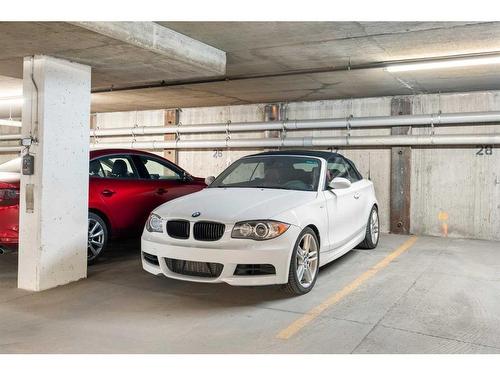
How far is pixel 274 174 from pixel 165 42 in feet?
6.59

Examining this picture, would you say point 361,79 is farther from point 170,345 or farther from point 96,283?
point 170,345

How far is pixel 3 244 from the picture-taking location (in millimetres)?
5414

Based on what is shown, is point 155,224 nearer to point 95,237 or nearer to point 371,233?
point 95,237

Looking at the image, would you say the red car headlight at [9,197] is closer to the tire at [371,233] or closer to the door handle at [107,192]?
the door handle at [107,192]

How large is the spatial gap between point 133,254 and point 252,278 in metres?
3.34

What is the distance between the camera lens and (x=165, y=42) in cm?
494

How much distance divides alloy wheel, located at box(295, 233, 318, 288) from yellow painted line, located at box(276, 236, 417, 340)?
307 millimetres

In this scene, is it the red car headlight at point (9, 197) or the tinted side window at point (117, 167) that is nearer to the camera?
the red car headlight at point (9, 197)

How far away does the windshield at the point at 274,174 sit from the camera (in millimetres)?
5441

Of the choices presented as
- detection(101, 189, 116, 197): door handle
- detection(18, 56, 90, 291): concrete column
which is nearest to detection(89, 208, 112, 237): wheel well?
detection(101, 189, 116, 197): door handle

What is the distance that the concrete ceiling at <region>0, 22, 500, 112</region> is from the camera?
472 cm

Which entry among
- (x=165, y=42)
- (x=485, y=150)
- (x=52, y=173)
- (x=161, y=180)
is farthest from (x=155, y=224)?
(x=485, y=150)

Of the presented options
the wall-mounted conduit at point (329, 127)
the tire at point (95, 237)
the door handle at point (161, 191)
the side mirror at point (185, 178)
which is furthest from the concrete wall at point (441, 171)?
the tire at point (95, 237)
